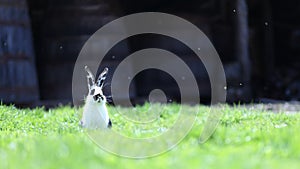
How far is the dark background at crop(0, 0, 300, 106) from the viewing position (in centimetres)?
970

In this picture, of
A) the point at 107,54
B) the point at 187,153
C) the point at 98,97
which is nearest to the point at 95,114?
the point at 98,97

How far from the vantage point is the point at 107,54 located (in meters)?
10.3

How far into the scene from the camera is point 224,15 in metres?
12.1

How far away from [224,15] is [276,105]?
302 centimetres

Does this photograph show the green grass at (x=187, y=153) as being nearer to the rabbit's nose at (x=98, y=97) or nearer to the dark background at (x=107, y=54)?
the rabbit's nose at (x=98, y=97)

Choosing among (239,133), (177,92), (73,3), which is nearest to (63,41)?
(73,3)

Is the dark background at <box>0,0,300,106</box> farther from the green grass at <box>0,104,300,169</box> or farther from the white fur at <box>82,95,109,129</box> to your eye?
the green grass at <box>0,104,300,169</box>

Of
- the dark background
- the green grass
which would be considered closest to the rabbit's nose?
the green grass

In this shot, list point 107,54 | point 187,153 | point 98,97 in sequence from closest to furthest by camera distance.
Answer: point 187,153
point 98,97
point 107,54

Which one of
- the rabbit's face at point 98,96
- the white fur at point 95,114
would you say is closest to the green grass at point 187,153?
the white fur at point 95,114

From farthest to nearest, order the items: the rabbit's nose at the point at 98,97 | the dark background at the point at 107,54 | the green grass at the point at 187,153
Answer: the dark background at the point at 107,54 → the rabbit's nose at the point at 98,97 → the green grass at the point at 187,153

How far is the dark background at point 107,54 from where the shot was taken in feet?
31.8

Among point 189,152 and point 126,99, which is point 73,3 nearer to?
point 126,99

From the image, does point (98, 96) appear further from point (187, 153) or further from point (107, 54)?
point (107, 54)
